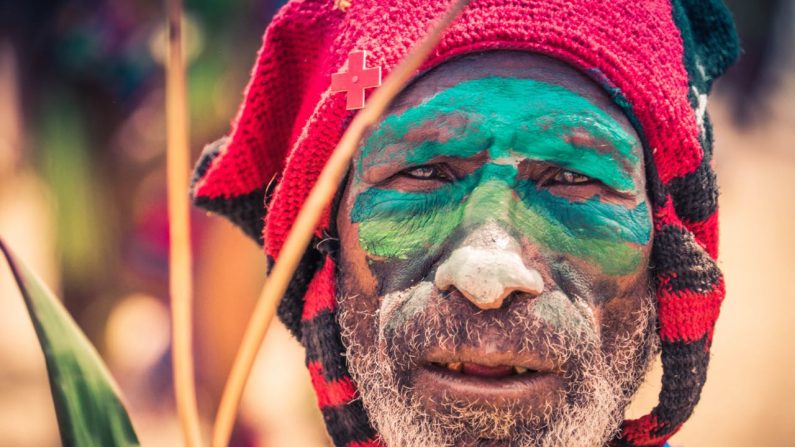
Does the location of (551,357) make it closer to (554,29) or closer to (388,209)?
(388,209)

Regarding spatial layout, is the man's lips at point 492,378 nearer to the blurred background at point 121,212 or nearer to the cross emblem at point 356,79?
the cross emblem at point 356,79

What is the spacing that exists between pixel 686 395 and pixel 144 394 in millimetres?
2641

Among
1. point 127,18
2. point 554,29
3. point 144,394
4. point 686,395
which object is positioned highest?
point 127,18

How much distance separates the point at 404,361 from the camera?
1.68m

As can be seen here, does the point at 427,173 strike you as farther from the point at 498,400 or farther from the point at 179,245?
the point at 179,245

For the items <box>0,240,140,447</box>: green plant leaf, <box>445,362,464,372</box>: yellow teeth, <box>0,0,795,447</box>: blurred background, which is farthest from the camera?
<box>0,0,795,447</box>: blurred background

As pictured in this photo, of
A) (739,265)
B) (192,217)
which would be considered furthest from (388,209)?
(192,217)

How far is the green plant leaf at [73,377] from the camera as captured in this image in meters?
1.14

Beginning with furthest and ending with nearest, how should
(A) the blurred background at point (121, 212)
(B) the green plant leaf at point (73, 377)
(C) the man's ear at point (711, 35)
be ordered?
(A) the blurred background at point (121, 212)
(C) the man's ear at point (711, 35)
(B) the green plant leaf at point (73, 377)

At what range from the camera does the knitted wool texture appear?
5.79ft

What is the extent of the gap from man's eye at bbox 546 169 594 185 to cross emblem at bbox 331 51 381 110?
0.36m

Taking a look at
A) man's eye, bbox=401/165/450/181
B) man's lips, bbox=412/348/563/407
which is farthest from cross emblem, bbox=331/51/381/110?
man's lips, bbox=412/348/563/407

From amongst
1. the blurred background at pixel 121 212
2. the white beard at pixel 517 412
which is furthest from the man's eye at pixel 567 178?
the blurred background at pixel 121 212

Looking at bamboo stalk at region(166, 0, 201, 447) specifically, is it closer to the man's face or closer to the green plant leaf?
the green plant leaf
